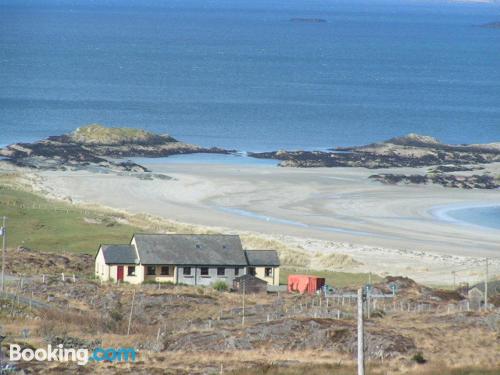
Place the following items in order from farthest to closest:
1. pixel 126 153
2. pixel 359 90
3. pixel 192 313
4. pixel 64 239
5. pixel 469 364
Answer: pixel 359 90 < pixel 126 153 < pixel 64 239 < pixel 192 313 < pixel 469 364

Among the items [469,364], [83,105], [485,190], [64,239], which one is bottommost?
[469,364]

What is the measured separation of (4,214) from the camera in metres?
73.2

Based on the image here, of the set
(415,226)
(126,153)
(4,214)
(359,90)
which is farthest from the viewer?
(359,90)

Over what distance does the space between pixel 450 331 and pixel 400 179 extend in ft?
177

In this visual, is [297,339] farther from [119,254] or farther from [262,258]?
[119,254]

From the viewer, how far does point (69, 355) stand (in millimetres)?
39500

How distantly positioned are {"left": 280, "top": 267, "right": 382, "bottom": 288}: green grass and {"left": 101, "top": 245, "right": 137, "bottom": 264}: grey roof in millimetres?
6590

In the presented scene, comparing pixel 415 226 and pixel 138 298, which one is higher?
pixel 415 226

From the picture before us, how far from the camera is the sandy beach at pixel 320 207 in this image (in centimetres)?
7038

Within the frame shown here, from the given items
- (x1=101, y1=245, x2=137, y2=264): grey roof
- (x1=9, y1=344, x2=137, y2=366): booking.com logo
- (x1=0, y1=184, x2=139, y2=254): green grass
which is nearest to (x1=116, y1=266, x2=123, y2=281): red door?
(x1=101, y1=245, x2=137, y2=264): grey roof

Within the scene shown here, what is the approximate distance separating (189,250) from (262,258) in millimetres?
2956

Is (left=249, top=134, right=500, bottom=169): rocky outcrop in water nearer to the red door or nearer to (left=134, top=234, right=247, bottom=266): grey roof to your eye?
(left=134, top=234, right=247, bottom=266): grey roof

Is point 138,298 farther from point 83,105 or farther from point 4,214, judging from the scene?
point 83,105

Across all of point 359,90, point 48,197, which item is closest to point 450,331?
point 48,197
